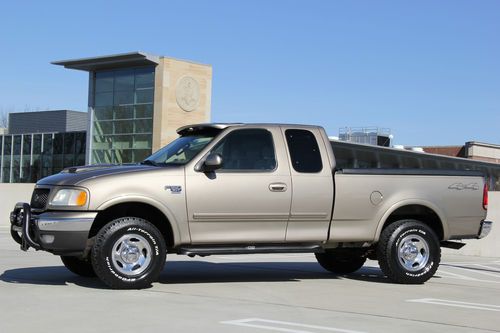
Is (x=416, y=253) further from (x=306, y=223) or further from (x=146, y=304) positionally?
(x=146, y=304)

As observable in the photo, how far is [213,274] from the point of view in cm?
1091

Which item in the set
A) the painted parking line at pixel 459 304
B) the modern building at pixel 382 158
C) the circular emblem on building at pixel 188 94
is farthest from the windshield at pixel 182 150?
the circular emblem on building at pixel 188 94

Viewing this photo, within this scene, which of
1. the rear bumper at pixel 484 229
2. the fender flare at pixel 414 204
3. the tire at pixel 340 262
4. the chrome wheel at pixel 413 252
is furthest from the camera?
the tire at pixel 340 262

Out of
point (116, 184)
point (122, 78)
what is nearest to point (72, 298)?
point (116, 184)

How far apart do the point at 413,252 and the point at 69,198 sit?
464 cm

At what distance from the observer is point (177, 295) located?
8.40 m

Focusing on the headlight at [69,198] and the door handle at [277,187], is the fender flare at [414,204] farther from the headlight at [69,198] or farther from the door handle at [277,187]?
the headlight at [69,198]

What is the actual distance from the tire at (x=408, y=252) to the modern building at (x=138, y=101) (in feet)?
141

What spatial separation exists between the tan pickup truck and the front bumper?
1cm

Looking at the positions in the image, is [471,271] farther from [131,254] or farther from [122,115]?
[122,115]

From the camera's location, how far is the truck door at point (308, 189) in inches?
377

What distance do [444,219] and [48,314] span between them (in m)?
5.79

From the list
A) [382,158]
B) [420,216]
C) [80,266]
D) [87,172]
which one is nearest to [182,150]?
[87,172]

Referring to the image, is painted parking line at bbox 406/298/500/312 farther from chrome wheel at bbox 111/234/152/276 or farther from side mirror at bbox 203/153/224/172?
chrome wheel at bbox 111/234/152/276
